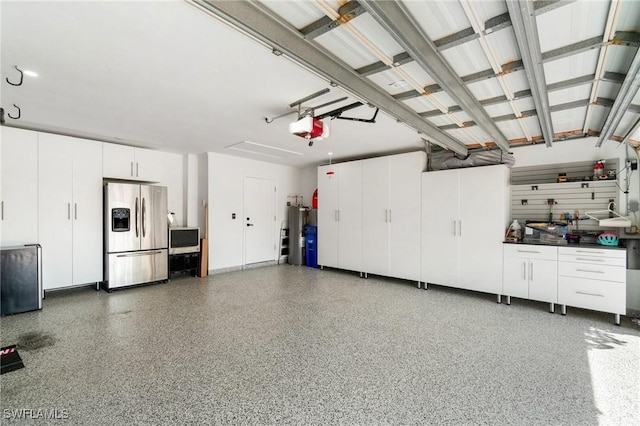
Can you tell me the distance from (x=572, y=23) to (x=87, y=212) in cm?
634

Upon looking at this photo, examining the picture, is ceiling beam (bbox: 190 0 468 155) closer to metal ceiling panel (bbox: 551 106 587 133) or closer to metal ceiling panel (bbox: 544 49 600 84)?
metal ceiling panel (bbox: 544 49 600 84)

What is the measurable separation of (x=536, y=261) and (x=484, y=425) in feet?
10.1

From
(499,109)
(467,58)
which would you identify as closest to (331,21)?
(467,58)

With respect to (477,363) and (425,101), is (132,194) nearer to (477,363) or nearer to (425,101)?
(425,101)

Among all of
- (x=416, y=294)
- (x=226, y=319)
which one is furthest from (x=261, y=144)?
(x=416, y=294)

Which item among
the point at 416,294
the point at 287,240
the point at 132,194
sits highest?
the point at 132,194

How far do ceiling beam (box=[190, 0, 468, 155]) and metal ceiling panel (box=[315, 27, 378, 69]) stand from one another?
0.05 metres

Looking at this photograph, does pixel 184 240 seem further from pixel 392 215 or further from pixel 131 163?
pixel 392 215

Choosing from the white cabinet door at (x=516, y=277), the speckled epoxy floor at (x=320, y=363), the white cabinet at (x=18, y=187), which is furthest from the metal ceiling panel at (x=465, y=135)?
the white cabinet at (x=18, y=187)

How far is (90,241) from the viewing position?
4.77 m

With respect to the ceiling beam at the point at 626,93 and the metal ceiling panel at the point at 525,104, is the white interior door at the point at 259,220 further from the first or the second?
the ceiling beam at the point at 626,93

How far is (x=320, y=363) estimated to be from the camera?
2.52 meters

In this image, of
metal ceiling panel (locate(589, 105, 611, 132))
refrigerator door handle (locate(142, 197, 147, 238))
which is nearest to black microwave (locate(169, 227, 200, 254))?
refrigerator door handle (locate(142, 197, 147, 238))

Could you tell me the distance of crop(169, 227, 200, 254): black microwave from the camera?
5.60 metres
